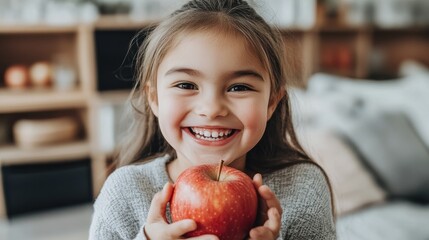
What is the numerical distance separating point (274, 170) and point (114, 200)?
0.33 m

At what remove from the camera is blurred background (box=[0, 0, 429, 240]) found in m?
2.04

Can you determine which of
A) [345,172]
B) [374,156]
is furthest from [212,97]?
[374,156]

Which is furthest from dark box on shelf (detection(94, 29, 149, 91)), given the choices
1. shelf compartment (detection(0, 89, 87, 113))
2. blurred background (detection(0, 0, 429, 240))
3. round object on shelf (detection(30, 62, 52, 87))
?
round object on shelf (detection(30, 62, 52, 87))

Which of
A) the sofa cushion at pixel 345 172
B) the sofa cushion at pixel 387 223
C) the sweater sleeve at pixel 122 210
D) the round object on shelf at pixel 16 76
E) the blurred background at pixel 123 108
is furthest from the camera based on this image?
the round object on shelf at pixel 16 76

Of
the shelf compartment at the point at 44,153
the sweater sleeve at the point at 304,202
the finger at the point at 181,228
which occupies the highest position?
the finger at the point at 181,228

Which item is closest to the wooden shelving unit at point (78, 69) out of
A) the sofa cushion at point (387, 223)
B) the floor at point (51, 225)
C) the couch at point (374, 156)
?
the floor at point (51, 225)

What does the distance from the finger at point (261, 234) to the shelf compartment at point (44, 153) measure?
250 cm

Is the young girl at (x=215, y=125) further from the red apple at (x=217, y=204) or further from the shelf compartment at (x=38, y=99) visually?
the shelf compartment at (x=38, y=99)

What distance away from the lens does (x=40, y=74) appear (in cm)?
304

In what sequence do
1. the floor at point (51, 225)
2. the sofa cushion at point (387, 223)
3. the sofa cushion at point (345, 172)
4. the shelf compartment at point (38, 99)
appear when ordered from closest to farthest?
1. the sofa cushion at point (387, 223)
2. the sofa cushion at point (345, 172)
3. the floor at point (51, 225)
4. the shelf compartment at point (38, 99)

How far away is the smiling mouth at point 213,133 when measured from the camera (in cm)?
80

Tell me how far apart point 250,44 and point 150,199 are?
0.33 metres

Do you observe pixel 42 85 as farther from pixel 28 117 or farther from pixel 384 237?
pixel 384 237

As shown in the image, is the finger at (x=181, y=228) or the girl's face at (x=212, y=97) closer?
the finger at (x=181, y=228)
